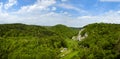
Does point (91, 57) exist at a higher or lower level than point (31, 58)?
higher

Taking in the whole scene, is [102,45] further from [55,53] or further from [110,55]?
[55,53]

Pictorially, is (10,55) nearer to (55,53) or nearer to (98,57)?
(55,53)

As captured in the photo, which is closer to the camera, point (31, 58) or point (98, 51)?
point (98, 51)

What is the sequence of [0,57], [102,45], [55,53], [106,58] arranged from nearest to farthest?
[106,58], [102,45], [55,53], [0,57]

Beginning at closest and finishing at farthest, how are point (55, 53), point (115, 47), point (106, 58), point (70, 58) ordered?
point (106, 58) < point (115, 47) < point (70, 58) < point (55, 53)

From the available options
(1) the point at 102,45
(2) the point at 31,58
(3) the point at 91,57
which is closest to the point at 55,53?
(2) the point at 31,58

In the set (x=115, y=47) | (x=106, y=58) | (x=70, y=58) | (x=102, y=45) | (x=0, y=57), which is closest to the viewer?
(x=106, y=58)

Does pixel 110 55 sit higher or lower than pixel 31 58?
higher

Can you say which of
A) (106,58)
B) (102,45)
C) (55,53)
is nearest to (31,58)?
(55,53)

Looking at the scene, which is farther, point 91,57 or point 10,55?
point 10,55

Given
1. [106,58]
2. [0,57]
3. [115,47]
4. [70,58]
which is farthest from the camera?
[0,57]
